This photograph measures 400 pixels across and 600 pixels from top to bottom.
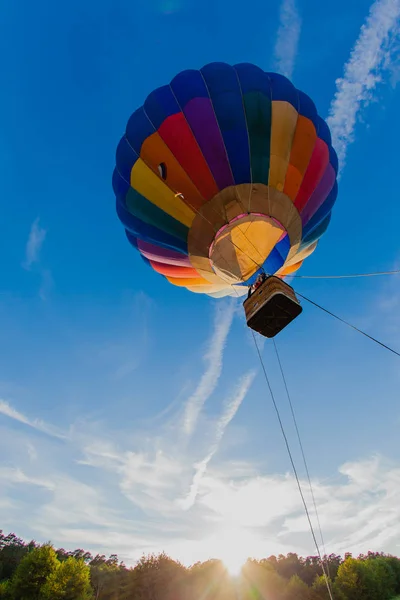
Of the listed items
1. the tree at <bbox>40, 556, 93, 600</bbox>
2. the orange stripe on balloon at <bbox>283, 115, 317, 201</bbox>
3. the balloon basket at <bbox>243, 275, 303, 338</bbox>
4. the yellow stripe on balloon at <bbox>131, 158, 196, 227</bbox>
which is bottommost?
the tree at <bbox>40, 556, 93, 600</bbox>

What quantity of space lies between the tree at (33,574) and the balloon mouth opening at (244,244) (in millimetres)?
28961

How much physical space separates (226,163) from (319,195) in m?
2.32

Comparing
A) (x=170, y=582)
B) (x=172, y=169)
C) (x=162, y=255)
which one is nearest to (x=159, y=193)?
(x=172, y=169)

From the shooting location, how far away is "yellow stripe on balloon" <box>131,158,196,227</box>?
23.4ft

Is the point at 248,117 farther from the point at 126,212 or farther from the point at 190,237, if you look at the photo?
the point at 126,212

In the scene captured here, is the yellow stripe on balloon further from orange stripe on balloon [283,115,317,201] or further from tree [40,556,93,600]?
tree [40,556,93,600]

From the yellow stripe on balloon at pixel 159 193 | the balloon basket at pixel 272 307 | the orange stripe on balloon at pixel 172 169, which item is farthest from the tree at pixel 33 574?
the orange stripe on balloon at pixel 172 169

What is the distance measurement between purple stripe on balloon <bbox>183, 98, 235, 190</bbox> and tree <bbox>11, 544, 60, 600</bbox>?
30442 mm

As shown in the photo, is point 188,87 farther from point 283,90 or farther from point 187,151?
point 283,90

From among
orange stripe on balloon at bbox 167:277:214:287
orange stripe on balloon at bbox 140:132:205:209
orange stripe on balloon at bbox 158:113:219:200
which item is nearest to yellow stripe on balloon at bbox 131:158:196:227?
orange stripe on balloon at bbox 140:132:205:209

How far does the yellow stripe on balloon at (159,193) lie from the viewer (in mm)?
7121

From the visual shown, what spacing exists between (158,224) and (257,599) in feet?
139

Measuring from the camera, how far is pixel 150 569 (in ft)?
102

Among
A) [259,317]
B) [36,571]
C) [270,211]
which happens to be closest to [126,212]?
[270,211]
